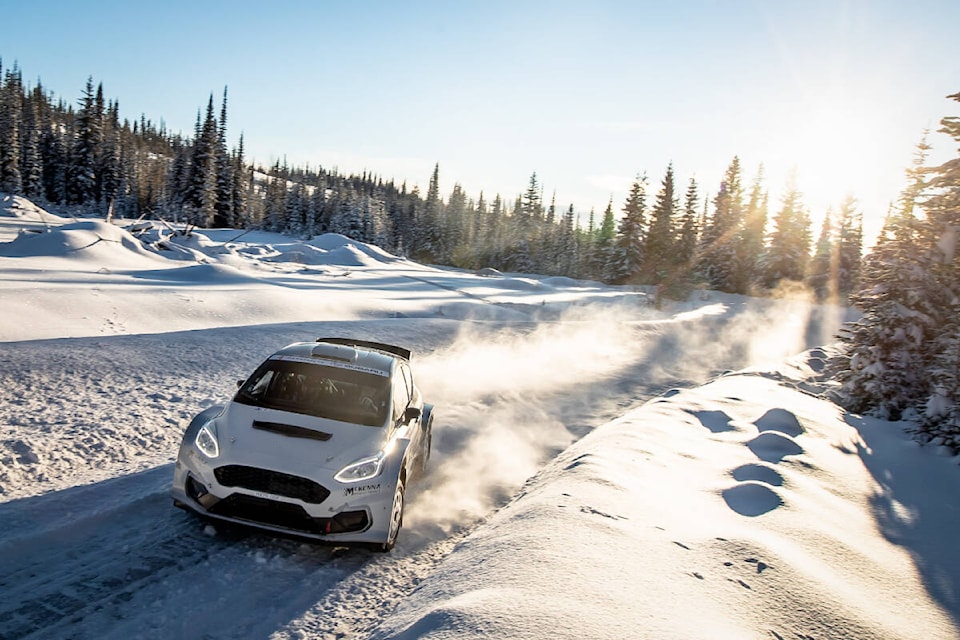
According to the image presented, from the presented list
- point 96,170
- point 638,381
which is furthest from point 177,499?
point 96,170

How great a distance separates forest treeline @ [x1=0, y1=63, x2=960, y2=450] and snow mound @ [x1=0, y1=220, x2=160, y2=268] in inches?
166

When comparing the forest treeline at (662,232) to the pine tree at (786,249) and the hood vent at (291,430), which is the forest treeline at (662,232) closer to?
the pine tree at (786,249)

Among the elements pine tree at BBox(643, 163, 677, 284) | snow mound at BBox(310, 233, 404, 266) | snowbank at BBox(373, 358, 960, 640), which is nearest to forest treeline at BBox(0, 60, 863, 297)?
pine tree at BBox(643, 163, 677, 284)

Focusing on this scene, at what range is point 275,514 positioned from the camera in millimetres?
4570

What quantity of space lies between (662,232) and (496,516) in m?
49.7

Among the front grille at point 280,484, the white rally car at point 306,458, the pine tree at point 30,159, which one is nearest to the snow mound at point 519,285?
the white rally car at point 306,458

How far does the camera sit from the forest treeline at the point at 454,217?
5172 cm

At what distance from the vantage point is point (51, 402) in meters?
7.30

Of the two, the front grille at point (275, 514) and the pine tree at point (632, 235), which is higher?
the pine tree at point (632, 235)

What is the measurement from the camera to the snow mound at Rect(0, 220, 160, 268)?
19.9m

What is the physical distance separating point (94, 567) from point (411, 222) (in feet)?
344

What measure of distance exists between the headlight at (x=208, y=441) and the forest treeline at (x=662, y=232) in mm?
9863

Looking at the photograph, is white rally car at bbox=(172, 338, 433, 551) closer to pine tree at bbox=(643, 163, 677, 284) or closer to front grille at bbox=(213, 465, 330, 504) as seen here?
front grille at bbox=(213, 465, 330, 504)

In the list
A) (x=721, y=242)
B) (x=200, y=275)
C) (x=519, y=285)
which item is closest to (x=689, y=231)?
(x=721, y=242)
